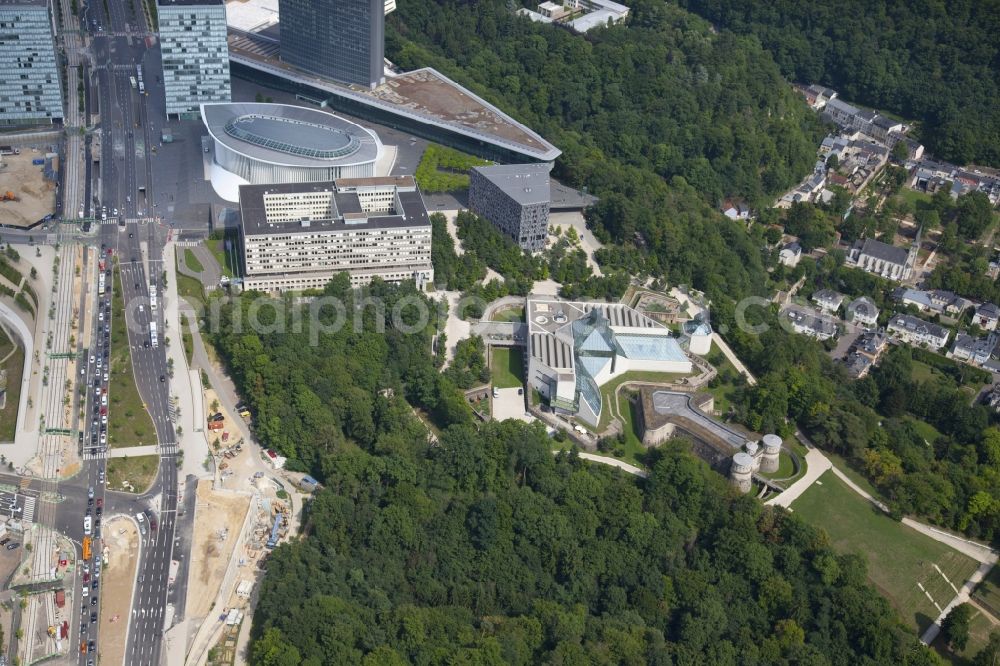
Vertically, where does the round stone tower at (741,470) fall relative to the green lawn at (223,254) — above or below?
below

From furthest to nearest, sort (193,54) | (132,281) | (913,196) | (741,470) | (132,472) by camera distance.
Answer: (913,196), (193,54), (132,281), (741,470), (132,472)

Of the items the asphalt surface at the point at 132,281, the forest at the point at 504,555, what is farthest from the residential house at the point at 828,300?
the asphalt surface at the point at 132,281

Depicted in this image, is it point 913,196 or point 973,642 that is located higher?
point 913,196

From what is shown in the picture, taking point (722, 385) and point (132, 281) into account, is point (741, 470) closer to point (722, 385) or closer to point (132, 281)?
point (722, 385)

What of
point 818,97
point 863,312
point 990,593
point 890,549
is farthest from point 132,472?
point 818,97

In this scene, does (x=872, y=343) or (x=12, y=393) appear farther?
(x=872, y=343)

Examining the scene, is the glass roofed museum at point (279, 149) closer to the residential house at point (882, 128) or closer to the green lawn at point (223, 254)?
the green lawn at point (223, 254)

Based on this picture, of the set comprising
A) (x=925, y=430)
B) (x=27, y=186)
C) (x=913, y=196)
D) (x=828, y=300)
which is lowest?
(x=925, y=430)
